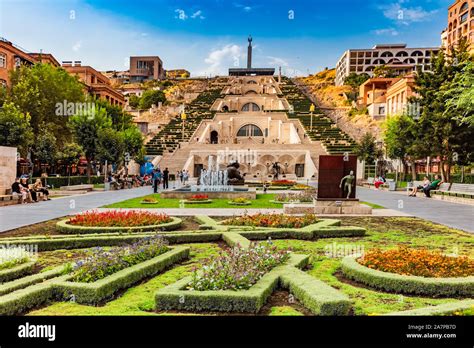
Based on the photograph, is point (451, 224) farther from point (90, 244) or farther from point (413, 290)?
point (90, 244)

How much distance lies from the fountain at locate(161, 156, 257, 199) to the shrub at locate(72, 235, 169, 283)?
47.6 ft

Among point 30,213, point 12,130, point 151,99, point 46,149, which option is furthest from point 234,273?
point 151,99

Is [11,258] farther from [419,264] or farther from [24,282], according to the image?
[419,264]

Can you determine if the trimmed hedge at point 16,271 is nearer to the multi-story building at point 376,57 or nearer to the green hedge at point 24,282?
the green hedge at point 24,282

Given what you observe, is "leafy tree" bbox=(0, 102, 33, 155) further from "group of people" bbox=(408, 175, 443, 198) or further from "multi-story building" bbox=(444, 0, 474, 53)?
"multi-story building" bbox=(444, 0, 474, 53)

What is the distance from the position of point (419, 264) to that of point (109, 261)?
4933 millimetres

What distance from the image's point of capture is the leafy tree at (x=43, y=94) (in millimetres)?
36156

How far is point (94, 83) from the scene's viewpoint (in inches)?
2795

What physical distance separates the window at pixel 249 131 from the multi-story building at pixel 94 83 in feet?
76.5

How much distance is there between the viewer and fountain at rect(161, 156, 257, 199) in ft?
74.3
